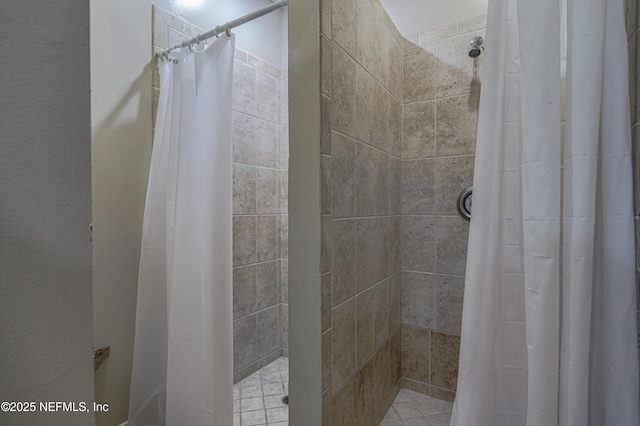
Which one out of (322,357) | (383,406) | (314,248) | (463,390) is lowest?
(383,406)

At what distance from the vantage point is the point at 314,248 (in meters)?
0.93

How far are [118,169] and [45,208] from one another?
1.21 metres

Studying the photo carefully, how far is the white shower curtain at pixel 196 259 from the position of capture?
1.16m

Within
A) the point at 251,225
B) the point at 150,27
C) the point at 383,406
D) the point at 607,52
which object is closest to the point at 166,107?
the point at 150,27

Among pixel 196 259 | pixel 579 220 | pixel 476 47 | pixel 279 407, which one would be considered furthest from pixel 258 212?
pixel 579 220

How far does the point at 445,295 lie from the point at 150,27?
6.26 feet

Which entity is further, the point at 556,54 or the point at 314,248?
the point at 314,248

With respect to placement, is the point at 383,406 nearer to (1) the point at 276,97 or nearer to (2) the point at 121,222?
(2) the point at 121,222

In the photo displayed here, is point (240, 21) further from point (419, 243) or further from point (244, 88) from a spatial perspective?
point (419, 243)

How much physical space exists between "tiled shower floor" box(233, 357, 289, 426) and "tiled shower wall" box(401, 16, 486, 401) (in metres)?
0.68

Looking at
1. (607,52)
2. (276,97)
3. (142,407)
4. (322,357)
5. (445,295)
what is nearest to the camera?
(607,52)

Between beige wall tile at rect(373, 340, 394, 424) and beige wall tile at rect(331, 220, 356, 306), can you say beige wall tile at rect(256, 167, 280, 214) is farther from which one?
beige wall tile at rect(373, 340, 394, 424)

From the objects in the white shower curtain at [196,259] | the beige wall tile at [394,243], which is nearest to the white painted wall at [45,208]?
the white shower curtain at [196,259]

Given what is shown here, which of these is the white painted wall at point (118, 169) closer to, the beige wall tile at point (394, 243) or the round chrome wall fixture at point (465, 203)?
the beige wall tile at point (394, 243)
